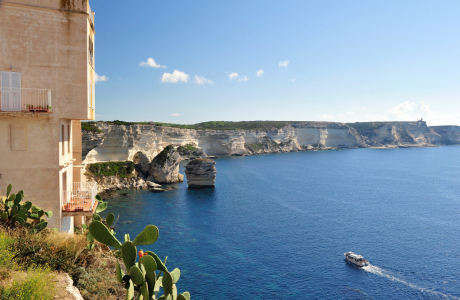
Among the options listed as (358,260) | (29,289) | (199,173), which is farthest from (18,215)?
(199,173)

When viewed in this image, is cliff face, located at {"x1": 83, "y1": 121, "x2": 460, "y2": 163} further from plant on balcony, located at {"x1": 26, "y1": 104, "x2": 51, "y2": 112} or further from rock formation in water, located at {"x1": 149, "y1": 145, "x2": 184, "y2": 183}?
plant on balcony, located at {"x1": 26, "y1": 104, "x2": 51, "y2": 112}

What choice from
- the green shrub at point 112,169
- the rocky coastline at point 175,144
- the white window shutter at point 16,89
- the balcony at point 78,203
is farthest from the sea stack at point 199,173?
the white window shutter at point 16,89

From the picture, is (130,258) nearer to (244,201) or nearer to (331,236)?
(331,236)

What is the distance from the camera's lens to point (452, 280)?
27078mm

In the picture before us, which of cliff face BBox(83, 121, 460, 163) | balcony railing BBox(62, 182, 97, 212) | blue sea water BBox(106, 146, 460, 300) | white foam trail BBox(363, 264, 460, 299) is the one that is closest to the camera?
balcony railing BBox(62, 182, 97, 212)

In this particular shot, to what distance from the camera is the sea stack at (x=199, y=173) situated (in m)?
65.9

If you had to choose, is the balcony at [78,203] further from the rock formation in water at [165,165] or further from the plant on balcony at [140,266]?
the rock formation in water at [165,165]

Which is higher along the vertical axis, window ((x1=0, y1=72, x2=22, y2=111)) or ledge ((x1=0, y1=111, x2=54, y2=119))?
window ((x1=0, y1=72, x2=22, y2=111))

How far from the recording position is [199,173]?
65.8 m

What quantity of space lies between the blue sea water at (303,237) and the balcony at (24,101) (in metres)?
18.0

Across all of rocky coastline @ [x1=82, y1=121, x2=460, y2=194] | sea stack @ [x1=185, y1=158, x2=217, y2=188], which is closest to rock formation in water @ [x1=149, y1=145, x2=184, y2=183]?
rocky coastline @ [x1=82, y1=121, x2=460, y2=194]

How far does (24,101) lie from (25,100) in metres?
0.06

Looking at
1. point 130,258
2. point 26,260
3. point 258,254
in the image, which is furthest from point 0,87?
point 258,254

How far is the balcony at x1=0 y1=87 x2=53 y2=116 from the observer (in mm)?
13302
